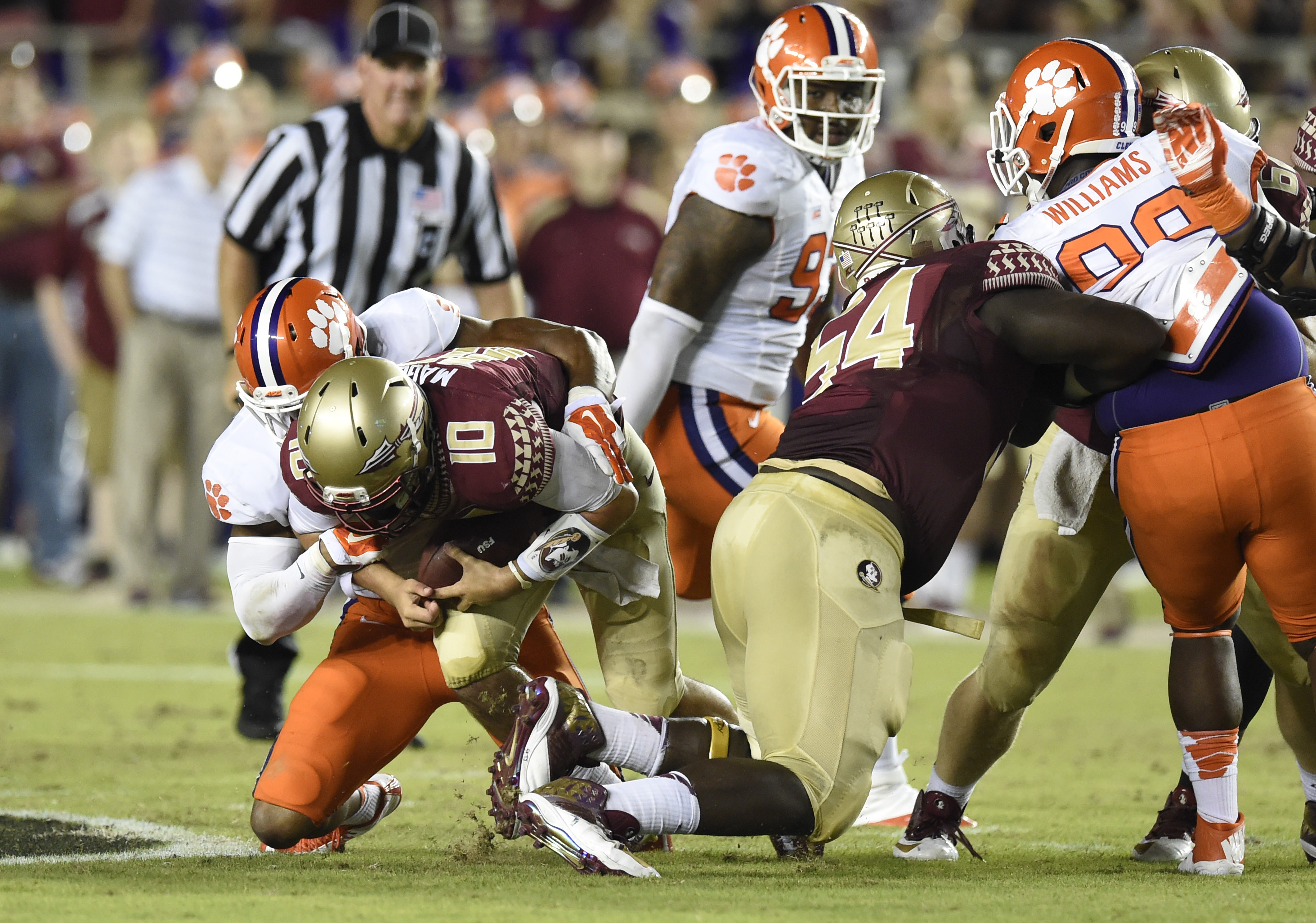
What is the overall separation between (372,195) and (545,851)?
2.68 metres

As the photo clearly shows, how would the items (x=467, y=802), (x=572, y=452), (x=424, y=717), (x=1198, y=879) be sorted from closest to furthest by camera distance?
(x=1198, y=879) → (x=572, y=452) → (x=424, y=717) → (x=467, y=802)

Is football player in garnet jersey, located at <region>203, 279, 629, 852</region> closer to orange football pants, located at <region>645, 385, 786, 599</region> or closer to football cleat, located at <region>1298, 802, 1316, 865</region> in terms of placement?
orange football pants, located at <region>645, 385, 786, 599</region>

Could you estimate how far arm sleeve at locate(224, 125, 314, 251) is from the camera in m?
5.61

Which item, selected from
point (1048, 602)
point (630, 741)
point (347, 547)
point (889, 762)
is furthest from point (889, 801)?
point (347, 547)

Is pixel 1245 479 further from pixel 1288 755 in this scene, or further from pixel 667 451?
pixel 1288 755

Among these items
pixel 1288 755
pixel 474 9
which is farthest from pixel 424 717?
pixel 474 9

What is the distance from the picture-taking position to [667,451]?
4691 mm

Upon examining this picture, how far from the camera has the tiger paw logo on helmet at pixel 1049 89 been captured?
3854 mm

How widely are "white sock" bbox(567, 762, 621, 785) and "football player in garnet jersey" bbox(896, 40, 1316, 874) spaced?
0.68m

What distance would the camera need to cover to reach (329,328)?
3.85 metres

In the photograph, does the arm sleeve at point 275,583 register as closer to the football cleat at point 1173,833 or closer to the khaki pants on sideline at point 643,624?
the khaki pants on sideline at point 643,624

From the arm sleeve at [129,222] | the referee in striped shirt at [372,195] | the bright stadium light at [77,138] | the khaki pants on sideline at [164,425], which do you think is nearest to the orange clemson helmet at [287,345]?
the referee in striped shirt at [372,195]

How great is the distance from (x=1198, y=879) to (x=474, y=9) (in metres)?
11.2

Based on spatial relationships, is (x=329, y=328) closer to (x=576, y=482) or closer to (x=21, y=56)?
(x=576, y=482)
